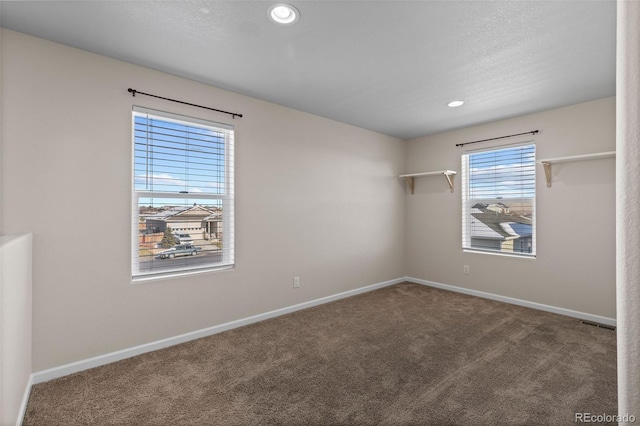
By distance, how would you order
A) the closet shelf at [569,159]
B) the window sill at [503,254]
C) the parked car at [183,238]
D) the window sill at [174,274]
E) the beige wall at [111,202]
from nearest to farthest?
the beige wall at [111,202], the window sill at [174,274], the parked car at [183,238], the closet shelf at [569,159], the window sill at [503,254]

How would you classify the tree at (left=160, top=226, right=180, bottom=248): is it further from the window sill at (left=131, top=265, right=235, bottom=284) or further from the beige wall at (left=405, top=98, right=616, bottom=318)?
the beige wall at (left=405, top=98, right=616, bottom=318)

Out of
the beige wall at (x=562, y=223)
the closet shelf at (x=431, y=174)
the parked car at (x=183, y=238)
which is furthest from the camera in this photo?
the closet shelf at (x=431, y=174)

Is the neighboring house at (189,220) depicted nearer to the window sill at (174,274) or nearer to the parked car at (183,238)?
the parked car at (183,238)

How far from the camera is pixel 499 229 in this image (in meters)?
4.23

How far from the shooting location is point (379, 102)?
3.47 meters

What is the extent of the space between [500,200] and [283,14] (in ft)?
12.0

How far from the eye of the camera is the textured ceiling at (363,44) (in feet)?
6.19

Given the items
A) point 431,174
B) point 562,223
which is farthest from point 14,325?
point 562,223

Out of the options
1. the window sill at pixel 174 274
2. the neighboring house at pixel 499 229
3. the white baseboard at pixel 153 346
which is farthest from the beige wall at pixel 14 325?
the neighboring house at pixel 499 229

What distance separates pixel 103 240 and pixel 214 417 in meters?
1.61

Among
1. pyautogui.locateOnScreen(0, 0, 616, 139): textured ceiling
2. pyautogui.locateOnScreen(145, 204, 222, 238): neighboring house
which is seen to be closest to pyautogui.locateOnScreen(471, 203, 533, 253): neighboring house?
pyautogui.locateOnScreen(0, 0, 616, 139): textured ceiling

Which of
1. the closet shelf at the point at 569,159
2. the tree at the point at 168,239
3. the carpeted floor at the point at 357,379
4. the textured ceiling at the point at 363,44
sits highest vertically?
the textured ceiling at the point at 363,44

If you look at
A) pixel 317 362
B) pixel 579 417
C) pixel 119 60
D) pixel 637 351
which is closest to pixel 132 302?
pixel 317 362

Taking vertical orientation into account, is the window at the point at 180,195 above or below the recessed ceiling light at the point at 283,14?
below
